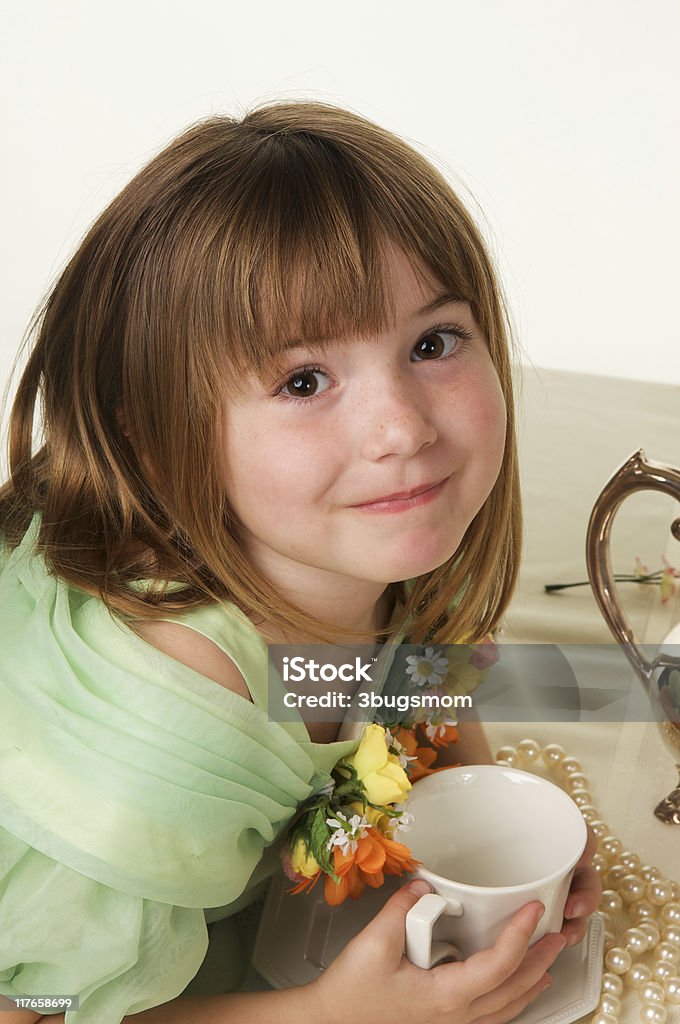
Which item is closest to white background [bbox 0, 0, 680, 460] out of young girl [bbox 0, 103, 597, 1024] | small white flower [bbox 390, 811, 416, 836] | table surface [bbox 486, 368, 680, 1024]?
table surface [bbox 486, 368, 680, 1024]

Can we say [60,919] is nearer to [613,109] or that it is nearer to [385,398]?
[385,398]

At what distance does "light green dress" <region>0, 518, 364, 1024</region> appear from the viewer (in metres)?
0.47

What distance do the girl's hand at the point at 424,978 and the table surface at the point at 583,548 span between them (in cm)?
6

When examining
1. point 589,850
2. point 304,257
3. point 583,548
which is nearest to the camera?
point 304,257

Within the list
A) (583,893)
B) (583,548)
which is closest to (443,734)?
(583,893)

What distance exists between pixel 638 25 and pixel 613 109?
75 millimetres

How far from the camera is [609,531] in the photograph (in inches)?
25.2

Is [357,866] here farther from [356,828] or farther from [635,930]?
[635,930]

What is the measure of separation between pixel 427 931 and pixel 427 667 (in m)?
0.20

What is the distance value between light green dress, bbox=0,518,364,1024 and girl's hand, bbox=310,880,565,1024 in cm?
6

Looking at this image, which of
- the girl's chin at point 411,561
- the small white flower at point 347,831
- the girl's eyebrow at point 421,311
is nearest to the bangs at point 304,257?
the girl's eyebrow at point 421,311

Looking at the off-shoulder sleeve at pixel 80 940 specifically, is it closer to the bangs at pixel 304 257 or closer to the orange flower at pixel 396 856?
the orange flower at pixel 396 856

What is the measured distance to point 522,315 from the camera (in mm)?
1065

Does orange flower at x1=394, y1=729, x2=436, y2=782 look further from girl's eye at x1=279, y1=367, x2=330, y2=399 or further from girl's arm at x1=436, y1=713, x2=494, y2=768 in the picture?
girl's eye at x1=279, y1=367, x2=330, y2=399
